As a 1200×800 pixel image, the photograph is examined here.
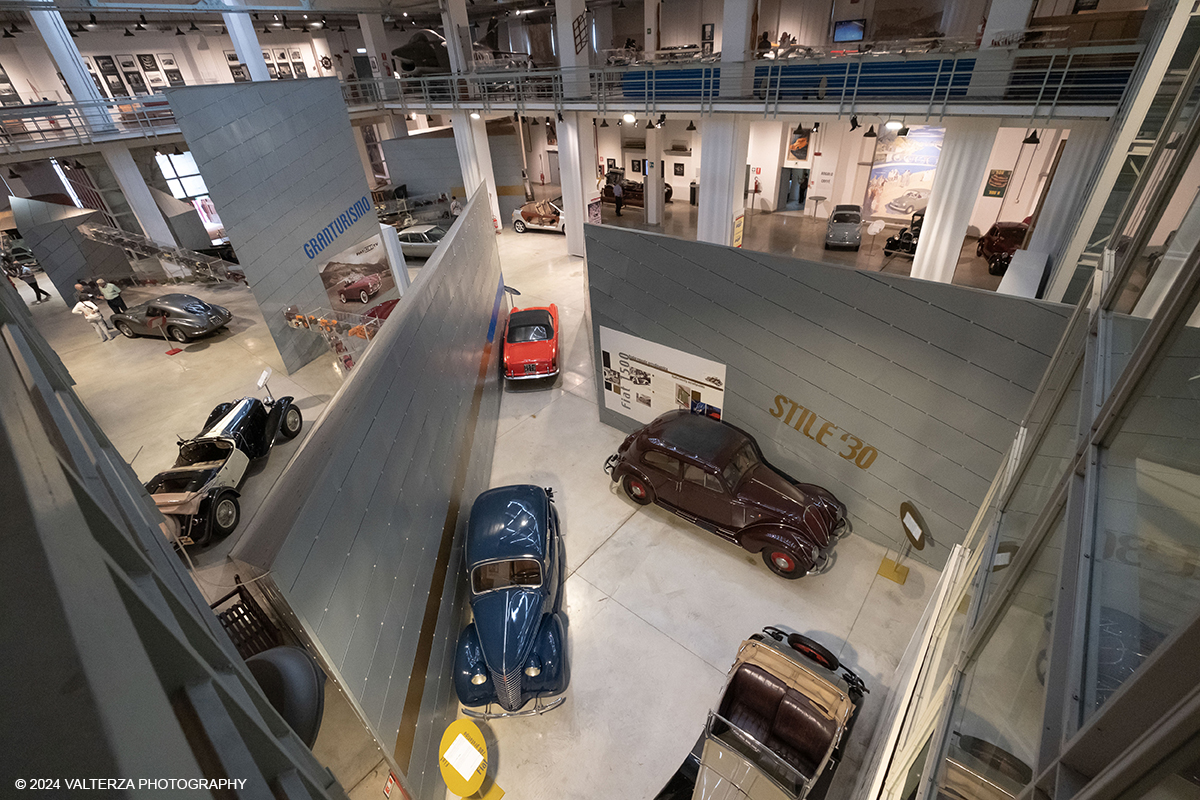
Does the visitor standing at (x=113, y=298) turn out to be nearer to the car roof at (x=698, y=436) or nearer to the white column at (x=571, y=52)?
the white column at (x=571, y=52)

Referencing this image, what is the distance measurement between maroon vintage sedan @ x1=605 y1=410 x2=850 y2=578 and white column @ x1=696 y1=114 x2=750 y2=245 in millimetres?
6562

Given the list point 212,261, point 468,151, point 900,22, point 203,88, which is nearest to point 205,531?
point 203,88

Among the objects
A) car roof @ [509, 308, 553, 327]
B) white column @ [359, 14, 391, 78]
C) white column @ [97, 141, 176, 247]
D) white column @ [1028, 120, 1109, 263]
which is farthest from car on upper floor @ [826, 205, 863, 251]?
white column @ [97, 141, 176, 247]

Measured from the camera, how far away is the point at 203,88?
7.43 meters

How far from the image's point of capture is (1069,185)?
26.9ft

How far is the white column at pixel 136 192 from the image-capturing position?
13.1 metres

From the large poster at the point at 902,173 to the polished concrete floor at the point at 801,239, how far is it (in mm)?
877

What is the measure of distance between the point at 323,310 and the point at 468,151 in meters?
9.03

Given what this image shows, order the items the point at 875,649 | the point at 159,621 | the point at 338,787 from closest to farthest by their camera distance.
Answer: the point at 159,621, the point at 338,787, the point at 875,649

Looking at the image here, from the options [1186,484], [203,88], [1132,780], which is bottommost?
[1132,780]

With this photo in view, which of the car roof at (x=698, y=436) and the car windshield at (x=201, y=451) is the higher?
the car roof at (x=698, y=436)

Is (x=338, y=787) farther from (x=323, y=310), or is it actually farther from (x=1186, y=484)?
(x=323, y=310)

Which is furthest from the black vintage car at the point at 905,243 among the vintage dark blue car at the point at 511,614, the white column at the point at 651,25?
the vintage dark blue car at the point at 511,614

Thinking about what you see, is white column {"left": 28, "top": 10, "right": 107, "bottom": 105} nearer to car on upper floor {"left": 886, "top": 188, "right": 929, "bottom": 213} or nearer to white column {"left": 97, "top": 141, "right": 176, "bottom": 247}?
white column {"left": 97, "top": 141, "right": 176, "bottom": 247}
